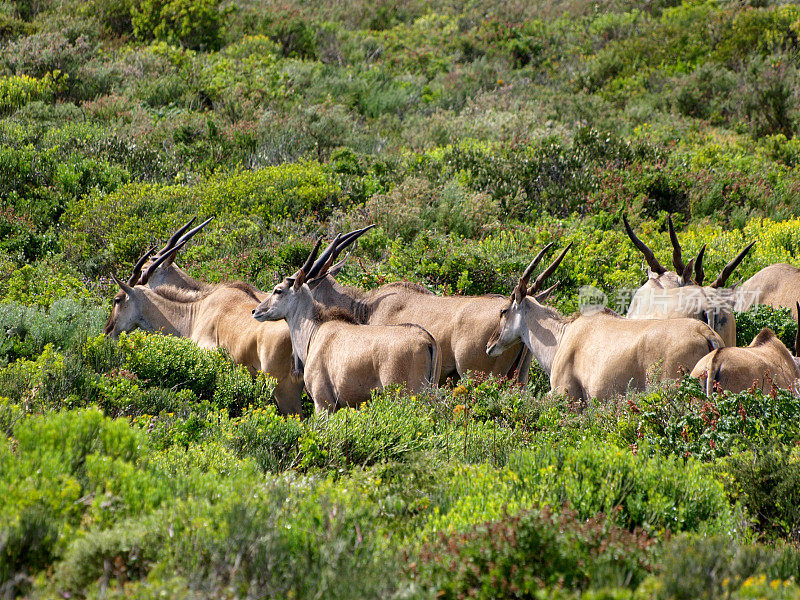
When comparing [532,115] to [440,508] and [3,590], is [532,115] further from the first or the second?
[3,590]

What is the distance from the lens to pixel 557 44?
2831 centimetres

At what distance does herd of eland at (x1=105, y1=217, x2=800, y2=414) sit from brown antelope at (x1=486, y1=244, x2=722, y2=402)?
0.5 inches

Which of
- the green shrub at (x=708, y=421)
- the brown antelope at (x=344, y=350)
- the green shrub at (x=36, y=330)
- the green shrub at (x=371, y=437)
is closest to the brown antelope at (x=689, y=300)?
the green shrub at (x=708, y=421)

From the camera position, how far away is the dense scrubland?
363 cm

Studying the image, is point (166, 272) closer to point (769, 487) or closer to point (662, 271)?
point (662, 271)

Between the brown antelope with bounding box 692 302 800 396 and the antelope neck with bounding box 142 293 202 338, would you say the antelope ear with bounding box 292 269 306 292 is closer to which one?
the antelope neck with bounding box 142 293 202 338

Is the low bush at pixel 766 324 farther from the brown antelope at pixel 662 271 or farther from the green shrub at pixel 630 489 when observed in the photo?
the green shrub at pixel 630 489

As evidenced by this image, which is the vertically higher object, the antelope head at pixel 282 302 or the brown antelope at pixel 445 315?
the antelope head at pixel 282 302

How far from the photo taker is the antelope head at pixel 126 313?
9.53m

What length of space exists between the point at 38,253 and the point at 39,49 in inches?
382

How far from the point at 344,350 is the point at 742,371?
11.6ft

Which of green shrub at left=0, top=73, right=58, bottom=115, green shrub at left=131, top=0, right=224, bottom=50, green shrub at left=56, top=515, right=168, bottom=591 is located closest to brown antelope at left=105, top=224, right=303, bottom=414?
green shrub at left=56, top=515, right=168, bottom=591

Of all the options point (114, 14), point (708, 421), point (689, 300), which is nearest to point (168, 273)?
point (689, 300)

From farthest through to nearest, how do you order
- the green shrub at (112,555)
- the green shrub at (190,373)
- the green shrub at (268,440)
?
the green shrub at (190,373) < the green shrub at (268,440) < the green shrub at (112,555)
